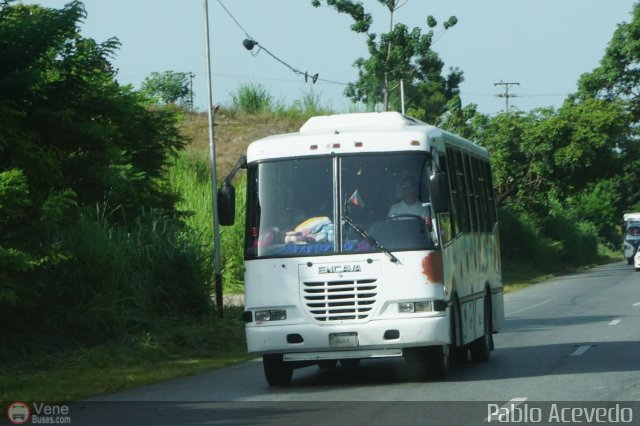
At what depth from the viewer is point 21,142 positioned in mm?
16391

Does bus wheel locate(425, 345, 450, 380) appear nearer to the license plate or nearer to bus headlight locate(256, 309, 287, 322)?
the license plate

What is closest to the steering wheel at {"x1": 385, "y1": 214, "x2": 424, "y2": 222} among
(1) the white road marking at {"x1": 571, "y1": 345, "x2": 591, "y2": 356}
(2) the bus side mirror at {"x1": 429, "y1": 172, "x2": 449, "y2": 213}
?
(2) the bus side mirror at {"x1": 429, "y1": 172, "x2": 449, "y2": 213}

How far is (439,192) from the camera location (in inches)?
539

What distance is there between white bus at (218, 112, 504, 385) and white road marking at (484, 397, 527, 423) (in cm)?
164

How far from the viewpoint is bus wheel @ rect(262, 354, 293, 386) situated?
47.6ft

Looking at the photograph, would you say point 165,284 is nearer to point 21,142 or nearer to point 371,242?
point 21,142

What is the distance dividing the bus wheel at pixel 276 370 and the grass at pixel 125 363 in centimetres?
185

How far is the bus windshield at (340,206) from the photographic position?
45.8ft

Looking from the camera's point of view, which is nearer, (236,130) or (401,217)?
(401,217)

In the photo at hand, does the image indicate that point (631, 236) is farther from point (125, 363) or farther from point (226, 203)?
point (226, 203)

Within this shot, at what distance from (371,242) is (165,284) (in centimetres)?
1018

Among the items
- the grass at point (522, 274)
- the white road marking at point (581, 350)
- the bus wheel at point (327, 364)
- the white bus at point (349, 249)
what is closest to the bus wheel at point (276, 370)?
the white bus at point (349, 249)

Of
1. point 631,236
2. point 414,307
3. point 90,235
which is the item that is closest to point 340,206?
point 414,307

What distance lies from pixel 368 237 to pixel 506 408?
9.86 ft
